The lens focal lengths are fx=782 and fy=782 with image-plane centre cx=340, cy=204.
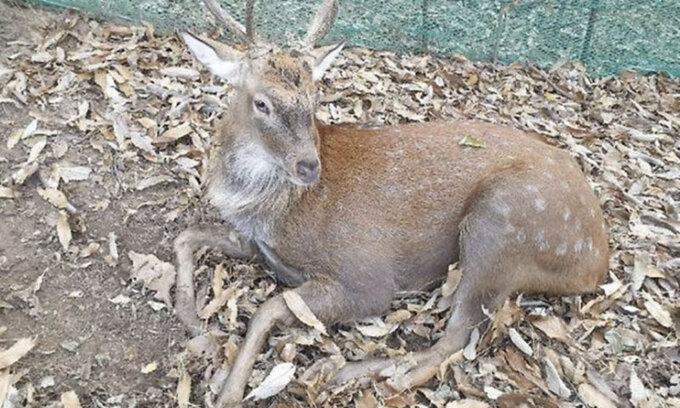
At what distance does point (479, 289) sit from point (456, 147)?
0.93m

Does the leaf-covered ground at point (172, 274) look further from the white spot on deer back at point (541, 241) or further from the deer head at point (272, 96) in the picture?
the deer head at point (272, 96)

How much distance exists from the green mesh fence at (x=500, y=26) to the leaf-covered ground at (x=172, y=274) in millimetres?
693

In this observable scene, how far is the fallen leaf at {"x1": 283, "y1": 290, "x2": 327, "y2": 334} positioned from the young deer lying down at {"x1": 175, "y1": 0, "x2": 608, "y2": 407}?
47mm

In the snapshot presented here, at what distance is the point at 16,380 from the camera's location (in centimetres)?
402

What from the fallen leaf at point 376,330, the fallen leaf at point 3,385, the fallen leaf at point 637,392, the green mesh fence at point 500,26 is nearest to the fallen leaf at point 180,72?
the green mesh fence at point 500,26

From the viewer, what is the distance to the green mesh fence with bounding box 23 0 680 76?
7.08 m

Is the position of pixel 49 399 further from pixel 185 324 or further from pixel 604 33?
pixel 604 33

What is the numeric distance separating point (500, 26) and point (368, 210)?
369cm

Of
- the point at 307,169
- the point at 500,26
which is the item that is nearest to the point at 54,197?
the point at 307,169

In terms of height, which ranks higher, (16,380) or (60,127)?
(60,127)

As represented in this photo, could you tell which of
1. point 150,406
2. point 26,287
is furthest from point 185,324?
point 26,287

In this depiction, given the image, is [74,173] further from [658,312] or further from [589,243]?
[658,312]

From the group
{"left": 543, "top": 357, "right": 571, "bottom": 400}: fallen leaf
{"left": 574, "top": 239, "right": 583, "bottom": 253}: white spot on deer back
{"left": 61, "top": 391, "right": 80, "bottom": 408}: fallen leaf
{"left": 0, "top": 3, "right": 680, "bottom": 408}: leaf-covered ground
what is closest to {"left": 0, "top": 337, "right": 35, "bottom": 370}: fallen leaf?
{"left": 0, "top": 3, "right": 680, "bottom": 408}: leaf-covered ground

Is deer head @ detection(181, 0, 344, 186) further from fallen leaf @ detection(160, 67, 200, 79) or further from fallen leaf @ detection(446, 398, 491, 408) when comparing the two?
fallen leaf @ detection(160, 67, 200, 79)
